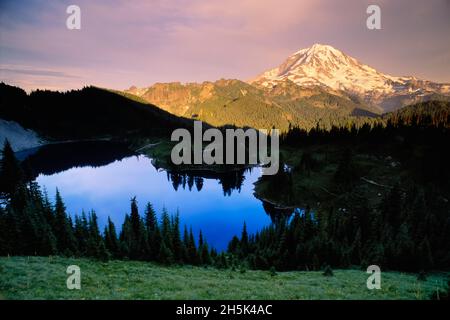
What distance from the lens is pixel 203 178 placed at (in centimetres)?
14400

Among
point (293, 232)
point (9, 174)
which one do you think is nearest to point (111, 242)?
point (293, 232)

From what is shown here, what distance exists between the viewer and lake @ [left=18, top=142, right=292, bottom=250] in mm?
90375

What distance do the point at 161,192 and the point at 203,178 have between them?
96.3 feet

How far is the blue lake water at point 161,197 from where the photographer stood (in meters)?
88.9

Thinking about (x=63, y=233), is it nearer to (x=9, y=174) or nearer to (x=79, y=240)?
Result: (x=79, y=240)

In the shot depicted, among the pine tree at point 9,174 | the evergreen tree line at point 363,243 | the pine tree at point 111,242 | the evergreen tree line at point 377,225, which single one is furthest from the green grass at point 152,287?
the pine tree at point 9,174

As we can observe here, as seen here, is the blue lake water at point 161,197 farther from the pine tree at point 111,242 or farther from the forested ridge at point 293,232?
the pine tree at point 111,242

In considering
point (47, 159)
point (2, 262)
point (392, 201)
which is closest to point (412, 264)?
point (392, 201)

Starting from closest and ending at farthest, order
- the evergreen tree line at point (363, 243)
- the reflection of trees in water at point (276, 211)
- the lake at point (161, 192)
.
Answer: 1. the evergreen tree line at point (363, 243)
2. the lake at point (161, 192)
3. the reflection of trees in water at point (276, 211)

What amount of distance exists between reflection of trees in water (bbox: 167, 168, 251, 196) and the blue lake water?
1.51 metres

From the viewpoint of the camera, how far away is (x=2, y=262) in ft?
92.9

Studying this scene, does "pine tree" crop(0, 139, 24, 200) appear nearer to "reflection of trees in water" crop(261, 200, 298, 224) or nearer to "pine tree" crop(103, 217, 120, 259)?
"pine tree" crop(103, 217, 120, 259)

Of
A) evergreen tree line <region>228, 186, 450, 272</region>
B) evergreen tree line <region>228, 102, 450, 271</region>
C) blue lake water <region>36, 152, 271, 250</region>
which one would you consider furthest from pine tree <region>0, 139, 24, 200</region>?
evergreen tree line <region>228, 186, 450, 272</region>
